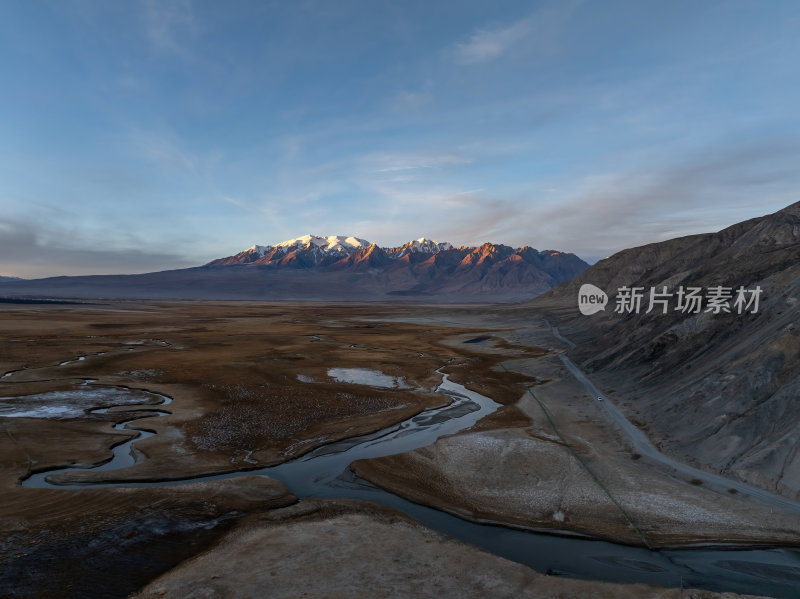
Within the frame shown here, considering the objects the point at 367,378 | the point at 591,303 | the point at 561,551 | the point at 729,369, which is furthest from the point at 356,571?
the point at 591,303

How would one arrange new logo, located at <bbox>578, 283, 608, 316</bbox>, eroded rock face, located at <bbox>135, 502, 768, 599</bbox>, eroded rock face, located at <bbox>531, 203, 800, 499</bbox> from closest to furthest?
eroded rock face, located at <bbox>135, 502, 768, 599</bbox> → eroded rock face, located at <bbox>531, 203, 800, 499</bbox> → new logo, located at <bbox>578, 283, 608, 316</bbox>

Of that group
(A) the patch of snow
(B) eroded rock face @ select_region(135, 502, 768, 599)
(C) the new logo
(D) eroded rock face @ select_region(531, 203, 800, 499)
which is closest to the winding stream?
(B) eroded rock face @ select_region(135, 502, 768, 599)

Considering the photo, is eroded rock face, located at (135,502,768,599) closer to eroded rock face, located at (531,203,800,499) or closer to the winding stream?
the winding stream

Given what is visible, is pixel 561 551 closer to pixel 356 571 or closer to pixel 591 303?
pixel 356 571

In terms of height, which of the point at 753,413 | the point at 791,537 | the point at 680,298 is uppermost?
the point at 680,298

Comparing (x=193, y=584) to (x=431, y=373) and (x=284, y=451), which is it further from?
(x=431, y=373)

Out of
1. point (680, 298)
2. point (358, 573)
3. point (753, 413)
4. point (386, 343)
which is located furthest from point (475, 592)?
point (386, 343)
